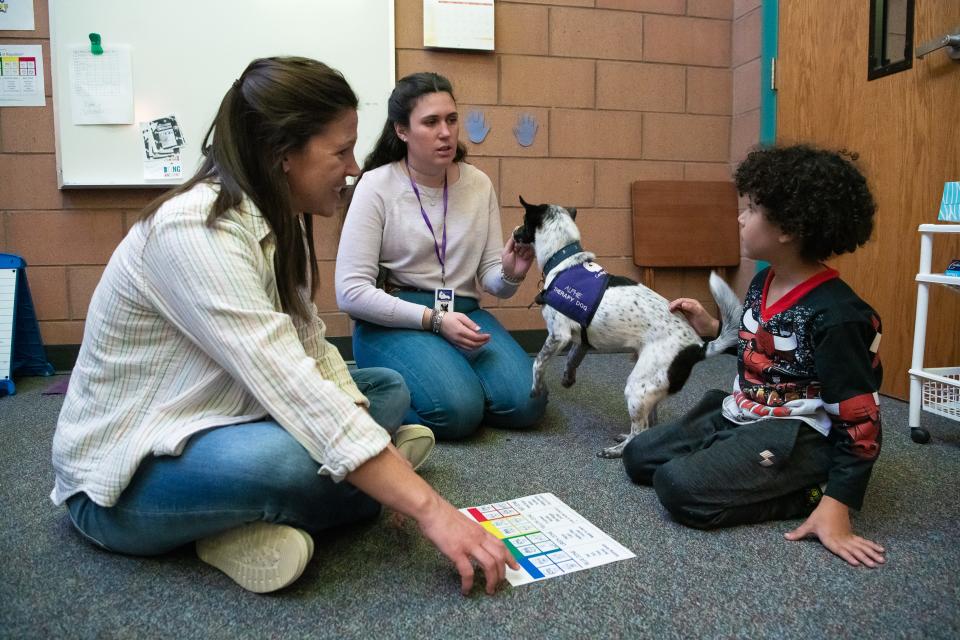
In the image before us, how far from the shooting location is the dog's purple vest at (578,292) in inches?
77.9

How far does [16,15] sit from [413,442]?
2835mm

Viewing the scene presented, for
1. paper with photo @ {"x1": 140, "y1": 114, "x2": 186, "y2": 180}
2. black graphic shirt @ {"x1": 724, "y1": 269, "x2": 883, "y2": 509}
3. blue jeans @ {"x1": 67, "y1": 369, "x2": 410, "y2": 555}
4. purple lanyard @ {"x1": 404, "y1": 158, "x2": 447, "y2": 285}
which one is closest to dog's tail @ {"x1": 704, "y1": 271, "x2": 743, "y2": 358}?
black graphic shirt @ {"x1": 724, "y1": 269, "x2": 883, "y2": 509}

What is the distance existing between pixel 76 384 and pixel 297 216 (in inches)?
19.7

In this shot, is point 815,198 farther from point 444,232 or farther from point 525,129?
point 525,129

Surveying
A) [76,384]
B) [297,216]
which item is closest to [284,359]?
[297,216]

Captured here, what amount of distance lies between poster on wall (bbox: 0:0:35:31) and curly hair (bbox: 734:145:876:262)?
3157 millimetres

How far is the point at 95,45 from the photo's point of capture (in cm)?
293

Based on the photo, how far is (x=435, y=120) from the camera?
2.12m

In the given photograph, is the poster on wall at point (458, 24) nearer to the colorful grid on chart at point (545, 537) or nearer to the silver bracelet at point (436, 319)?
the silver bracelet at point (436, 319)

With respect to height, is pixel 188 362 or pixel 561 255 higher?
pixel 561 255

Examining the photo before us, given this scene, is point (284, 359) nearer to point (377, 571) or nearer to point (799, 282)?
point (377, 571)

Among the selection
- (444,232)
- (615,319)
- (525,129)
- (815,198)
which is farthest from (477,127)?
(815,198)

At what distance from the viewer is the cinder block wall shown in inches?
120

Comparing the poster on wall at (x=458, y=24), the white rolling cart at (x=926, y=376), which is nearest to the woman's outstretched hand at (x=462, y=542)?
the white rolling cart at (x=926, y=376)
